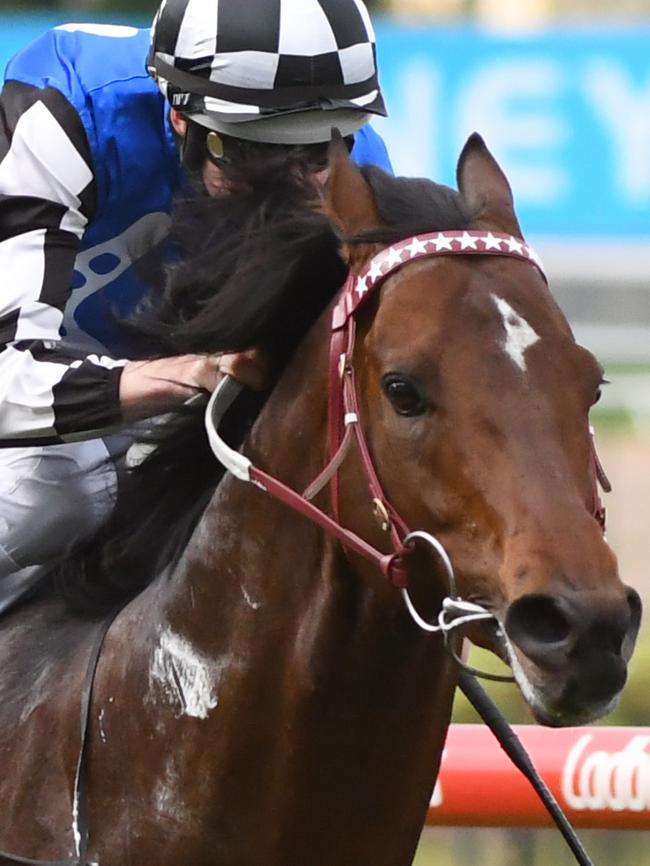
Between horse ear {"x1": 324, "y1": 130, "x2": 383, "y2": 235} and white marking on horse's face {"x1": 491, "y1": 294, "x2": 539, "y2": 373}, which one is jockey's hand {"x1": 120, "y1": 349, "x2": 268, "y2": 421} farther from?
white marking on horse's face {"x1": 491, "y1": 294, "x2": 539, "y2": 373}

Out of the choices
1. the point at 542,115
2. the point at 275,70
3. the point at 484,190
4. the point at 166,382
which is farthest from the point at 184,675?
the point at 542,115

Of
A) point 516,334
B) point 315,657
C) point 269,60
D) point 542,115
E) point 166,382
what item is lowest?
Answer: point 542,115

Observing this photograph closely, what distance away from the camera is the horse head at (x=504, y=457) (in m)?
2.22

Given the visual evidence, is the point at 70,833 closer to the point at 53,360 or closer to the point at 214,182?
the point at 53,360

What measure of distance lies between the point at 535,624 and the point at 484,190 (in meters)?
0.75

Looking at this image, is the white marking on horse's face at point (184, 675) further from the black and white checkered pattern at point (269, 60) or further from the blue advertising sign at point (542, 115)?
the blue advertising sign at point (542, 115)

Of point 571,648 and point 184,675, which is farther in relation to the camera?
point 184,675

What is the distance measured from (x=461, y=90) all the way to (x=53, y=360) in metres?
8.12

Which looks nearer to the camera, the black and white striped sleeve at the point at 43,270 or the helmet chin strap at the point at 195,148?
the black and white striped sleeve at the point at 43,270

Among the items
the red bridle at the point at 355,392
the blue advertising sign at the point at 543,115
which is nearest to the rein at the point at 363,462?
the red bridle at the point at 355,392

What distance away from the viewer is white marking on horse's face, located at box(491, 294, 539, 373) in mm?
2379

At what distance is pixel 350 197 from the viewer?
2.67m

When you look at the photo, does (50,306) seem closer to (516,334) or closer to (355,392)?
(355,392)

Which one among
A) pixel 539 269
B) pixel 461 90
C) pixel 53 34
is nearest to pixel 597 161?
pixel 461 90
